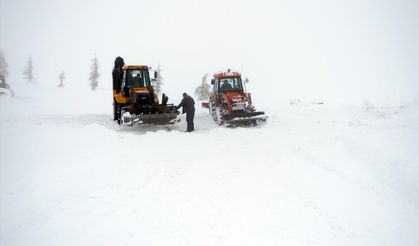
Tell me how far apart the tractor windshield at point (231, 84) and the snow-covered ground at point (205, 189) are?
6.00m

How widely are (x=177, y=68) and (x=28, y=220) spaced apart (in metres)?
99.8

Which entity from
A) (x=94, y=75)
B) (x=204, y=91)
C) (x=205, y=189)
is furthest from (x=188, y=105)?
(x=94, y=75)

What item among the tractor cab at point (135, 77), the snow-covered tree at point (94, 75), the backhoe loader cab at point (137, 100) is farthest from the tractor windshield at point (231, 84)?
the snow-covered tree at point (94, 75)

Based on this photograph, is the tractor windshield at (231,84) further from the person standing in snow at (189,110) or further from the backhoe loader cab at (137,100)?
the backhoe loader cab at (137,100)

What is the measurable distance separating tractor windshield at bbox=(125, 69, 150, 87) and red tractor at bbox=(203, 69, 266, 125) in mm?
4067

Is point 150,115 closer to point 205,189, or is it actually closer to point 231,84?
point 231,84

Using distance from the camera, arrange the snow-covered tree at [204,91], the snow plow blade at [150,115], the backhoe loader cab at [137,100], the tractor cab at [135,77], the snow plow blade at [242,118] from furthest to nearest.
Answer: the snow-covered tree at [204,91]
the tractor cab at [135,77]
the snow plow blade at [242,118]
the backhoe loader cab at [137,100]
the snow plow blade at [150,115]

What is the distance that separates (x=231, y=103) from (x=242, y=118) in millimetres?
1227

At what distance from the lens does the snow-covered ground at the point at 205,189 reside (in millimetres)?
6016

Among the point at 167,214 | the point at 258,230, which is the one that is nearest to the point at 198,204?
the point at 167,214

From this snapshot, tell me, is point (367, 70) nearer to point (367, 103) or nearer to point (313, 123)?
point (367, 103)

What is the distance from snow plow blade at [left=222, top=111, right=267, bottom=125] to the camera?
15.0 m

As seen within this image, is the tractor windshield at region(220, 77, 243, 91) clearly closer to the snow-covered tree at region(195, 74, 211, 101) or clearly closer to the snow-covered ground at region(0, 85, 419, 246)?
the snow-covered ground at region(0, 85, 419, 246)

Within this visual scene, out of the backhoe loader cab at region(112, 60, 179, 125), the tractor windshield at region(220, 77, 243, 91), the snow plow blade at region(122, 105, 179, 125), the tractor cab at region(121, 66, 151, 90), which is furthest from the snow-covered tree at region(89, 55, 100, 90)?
the snow plow blade at region(122, 105, 179, 125)
